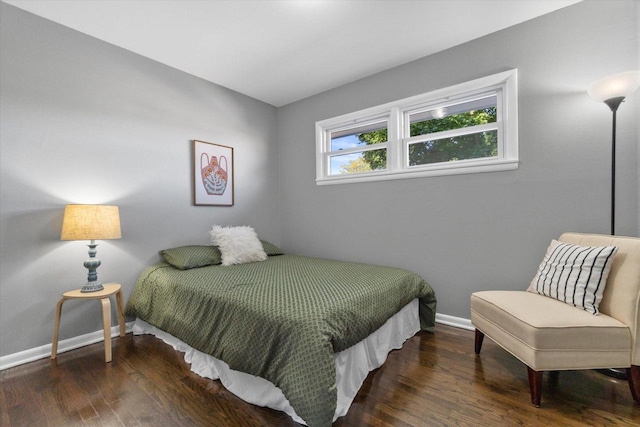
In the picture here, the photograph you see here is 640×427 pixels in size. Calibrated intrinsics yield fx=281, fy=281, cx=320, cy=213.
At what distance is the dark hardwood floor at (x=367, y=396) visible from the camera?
4.65 ft

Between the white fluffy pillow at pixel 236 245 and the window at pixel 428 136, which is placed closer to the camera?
the window at pixel 428 136

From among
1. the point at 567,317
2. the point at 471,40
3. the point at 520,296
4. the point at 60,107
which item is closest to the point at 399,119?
the point at 471,40

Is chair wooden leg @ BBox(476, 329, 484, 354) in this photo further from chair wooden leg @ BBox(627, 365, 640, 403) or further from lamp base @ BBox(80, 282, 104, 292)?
lamp base @ BBox(80, 282, 104, 292)

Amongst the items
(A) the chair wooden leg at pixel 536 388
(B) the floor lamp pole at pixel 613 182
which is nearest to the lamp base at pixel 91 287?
(A) the chair wooden leg at pixel 536 388

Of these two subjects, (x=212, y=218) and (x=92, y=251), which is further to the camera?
(x=212, y=218)

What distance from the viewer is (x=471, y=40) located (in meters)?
2.48

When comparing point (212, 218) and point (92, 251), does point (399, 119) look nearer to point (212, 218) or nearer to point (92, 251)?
point (212, 218)

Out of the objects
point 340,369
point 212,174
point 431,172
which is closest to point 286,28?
point 212,174

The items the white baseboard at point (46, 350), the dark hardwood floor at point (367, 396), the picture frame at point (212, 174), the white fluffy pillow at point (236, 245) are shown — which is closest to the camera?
the dark hardwood floor at point (367, 396)

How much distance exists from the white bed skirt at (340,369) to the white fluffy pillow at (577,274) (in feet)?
3.27

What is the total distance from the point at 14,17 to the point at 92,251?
177 centimetres

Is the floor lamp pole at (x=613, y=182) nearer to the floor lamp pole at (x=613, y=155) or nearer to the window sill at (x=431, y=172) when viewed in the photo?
the floor lamp pole at (x=613, y=155)

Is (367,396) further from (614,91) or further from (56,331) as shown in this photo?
(614,91)

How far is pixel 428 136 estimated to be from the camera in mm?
2777
